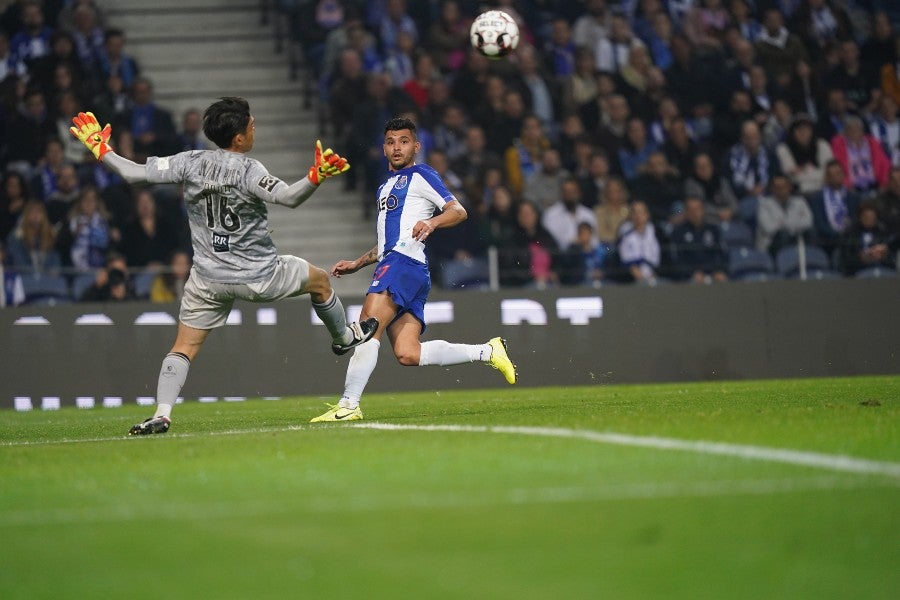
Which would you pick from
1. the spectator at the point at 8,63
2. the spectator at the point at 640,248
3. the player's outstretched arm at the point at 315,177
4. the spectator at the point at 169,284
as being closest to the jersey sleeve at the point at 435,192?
the player's outstretched arm at the point at 315,177

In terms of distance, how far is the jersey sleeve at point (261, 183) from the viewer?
8.65m

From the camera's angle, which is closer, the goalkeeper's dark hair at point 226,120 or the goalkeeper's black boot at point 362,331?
the goalkeeper's dark hair at point 226,120

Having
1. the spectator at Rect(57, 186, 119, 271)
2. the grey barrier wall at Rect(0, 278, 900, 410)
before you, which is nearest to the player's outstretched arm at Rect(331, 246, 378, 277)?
the grey barrier wall at Rect(0, 278, 900, 410)

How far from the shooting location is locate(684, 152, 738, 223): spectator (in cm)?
1841

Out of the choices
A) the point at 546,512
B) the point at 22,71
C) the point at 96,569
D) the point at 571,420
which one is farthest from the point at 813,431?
the point at 22,71

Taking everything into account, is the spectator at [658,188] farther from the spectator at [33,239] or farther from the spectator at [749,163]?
the spectator at [33,239]

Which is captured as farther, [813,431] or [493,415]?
[493,415]

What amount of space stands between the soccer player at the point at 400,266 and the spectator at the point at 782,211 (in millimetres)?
8207

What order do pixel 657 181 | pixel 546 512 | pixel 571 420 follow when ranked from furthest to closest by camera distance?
pixel 657 181
pixel 571 420
pixel 546 512

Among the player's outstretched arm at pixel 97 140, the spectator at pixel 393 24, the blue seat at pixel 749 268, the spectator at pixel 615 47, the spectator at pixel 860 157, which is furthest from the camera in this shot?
the spectator at pixel 615 47

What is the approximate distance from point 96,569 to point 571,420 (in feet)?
15.5

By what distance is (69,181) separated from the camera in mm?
17078

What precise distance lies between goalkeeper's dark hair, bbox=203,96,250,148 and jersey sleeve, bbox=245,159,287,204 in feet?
0.94

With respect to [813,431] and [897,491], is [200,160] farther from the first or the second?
[897,491]
